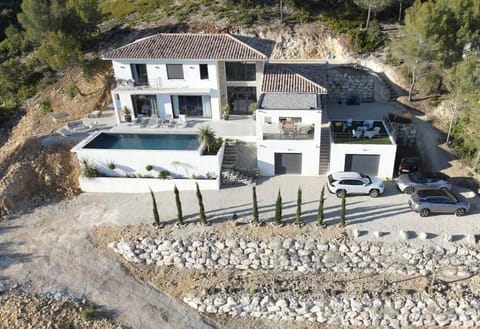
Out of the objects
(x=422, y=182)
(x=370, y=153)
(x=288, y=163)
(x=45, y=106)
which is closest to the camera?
(x=422, y=182)

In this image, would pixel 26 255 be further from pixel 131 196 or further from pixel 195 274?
pixel 195 274

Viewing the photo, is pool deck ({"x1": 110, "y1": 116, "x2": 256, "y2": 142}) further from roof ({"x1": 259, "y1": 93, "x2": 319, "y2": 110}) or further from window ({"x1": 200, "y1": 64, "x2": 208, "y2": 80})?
window ({"x1": 200, "y1": 64, "x2": 208, "y2": 80})

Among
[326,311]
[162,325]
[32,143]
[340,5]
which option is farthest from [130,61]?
[340,5]

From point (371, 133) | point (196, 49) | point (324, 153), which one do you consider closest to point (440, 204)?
point (371, 133)

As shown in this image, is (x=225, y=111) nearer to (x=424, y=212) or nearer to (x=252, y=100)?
(x=252, y=100)

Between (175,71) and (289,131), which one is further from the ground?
(175,71)

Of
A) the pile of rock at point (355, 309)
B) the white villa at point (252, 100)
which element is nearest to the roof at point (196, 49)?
the white villa at point (252, 100)
